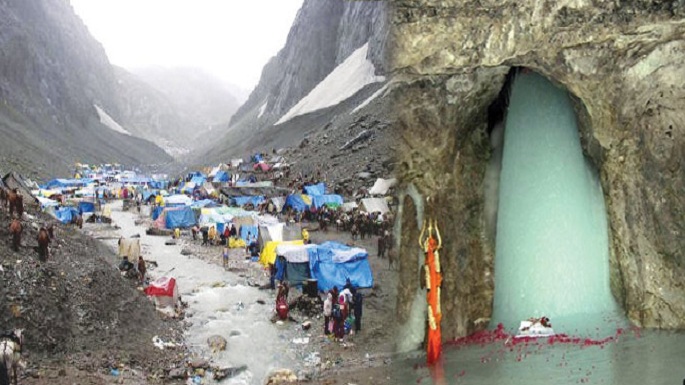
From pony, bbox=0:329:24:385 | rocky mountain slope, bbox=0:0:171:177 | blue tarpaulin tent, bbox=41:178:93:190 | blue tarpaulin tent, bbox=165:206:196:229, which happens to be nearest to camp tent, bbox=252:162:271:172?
blue tarpaulin tent, bbox=41:178:93:190

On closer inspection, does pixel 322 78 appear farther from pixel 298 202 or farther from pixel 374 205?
pixel 374 205

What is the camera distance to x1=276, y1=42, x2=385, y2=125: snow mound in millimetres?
67250

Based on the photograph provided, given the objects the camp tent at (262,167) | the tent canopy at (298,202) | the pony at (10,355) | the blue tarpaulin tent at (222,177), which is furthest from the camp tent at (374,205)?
the blue tarpaulin tent at (222,177)

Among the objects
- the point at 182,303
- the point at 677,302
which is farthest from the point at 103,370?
the point at 677,302

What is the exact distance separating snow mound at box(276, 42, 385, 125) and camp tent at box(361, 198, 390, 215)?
104 ft

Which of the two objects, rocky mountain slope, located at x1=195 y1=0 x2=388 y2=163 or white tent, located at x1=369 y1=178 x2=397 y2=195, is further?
rocky mountain slope, located at x1=195 y1=0 x2=388 y2=163

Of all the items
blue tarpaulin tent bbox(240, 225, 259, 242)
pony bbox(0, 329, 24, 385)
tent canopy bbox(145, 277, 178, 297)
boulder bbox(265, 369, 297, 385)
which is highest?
blue tarpaulin tent bbox(240, 225, 259, 242)

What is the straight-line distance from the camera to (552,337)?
1066 cm

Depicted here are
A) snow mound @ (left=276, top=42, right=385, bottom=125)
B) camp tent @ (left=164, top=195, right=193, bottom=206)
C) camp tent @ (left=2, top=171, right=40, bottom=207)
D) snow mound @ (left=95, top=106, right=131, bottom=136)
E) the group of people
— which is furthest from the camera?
snow mound @ (left=95, top=106, right=131, bottom=136)

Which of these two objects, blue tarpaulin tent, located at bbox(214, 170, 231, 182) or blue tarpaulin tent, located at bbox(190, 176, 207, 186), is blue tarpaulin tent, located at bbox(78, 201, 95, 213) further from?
blue tarpaulin tent, located at bbox(190, 176, 207, 186)

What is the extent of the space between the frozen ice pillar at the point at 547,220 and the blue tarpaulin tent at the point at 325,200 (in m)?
24.7

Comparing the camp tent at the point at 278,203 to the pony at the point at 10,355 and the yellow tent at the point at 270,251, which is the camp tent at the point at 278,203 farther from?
the pony at the point at 10,355

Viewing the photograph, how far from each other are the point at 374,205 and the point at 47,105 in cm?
8151

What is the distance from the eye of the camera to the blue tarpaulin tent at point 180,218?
3772cm
